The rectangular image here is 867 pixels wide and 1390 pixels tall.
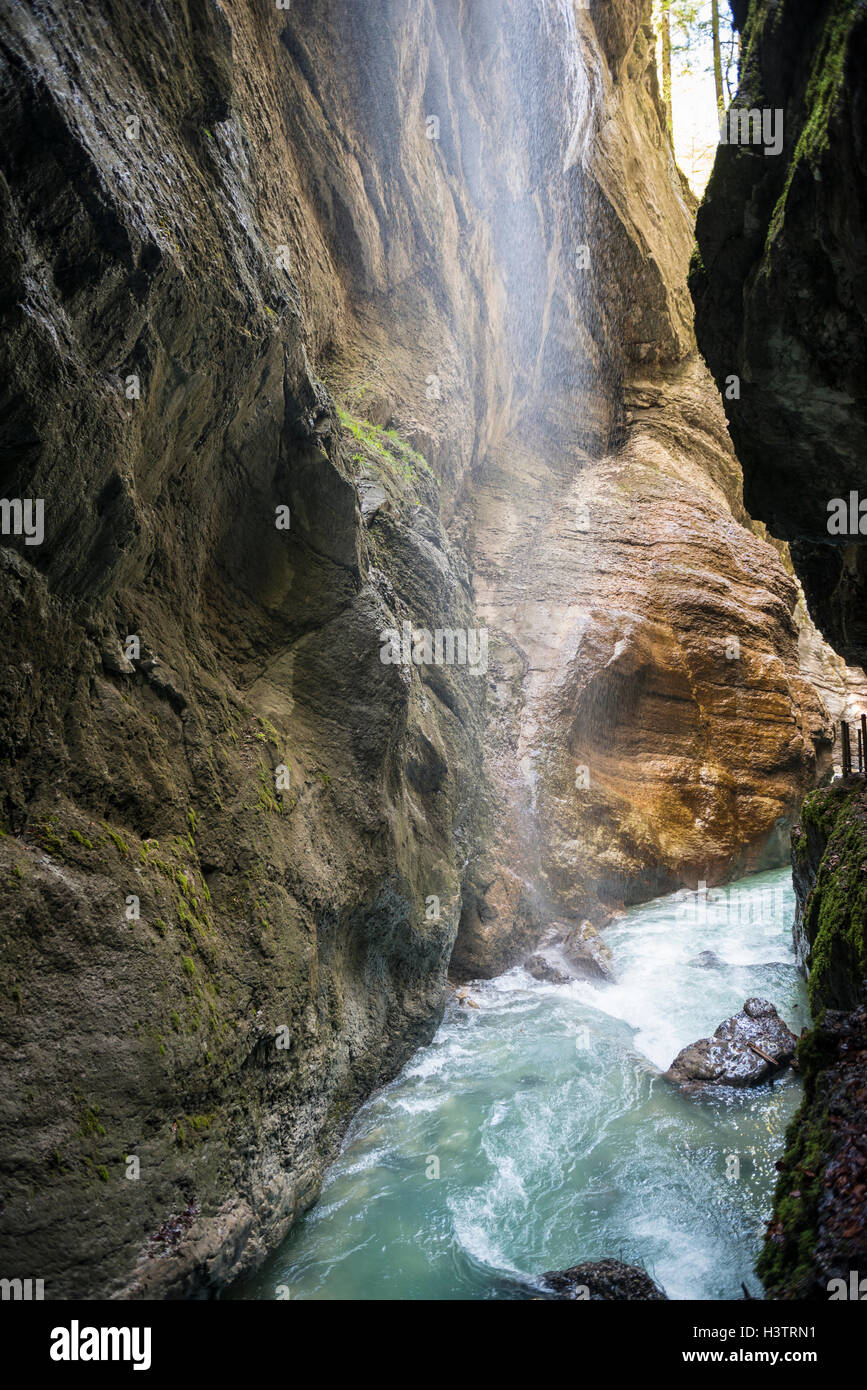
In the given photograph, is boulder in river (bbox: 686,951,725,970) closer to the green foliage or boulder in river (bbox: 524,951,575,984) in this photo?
boulder in river (bbox: 524,951,575,984)

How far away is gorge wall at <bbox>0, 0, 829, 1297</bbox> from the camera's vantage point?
4246 mm

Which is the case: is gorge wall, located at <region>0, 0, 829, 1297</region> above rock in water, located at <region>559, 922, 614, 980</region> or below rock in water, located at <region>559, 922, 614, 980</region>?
above

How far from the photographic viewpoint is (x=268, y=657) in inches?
289

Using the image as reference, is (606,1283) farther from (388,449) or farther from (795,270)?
(388,449)

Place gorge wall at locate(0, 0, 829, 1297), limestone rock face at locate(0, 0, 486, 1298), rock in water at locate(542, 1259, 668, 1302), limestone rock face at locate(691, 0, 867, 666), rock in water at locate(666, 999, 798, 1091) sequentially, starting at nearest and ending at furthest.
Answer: limestone rock face at locate(691, 0, 867, 666) < limestone rock face at locate(0, 0, 486, 1298) < gorge wall at locate(0, 0, 829, 1297) < rock in water at locate(542, 1259, 668, 1302) < rock in water at locate(666, 999, 798, 1091)

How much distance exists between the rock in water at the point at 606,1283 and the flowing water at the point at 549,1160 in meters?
0.21

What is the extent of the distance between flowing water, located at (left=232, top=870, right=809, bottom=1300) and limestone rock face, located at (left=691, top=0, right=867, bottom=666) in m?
4.76

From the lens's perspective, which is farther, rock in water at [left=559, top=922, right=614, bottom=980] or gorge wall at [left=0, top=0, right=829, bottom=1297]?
rock in water at [left=559, top=922, right=614, bottom=980]

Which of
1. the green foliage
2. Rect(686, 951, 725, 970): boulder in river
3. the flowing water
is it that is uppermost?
the green foliage

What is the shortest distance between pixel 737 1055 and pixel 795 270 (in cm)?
667

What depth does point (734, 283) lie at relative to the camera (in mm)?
4996

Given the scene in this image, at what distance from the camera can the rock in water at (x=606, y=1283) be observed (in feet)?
15.8

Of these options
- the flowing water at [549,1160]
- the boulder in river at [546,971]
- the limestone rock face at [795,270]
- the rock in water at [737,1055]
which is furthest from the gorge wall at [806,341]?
the boulder in river at [546,971]

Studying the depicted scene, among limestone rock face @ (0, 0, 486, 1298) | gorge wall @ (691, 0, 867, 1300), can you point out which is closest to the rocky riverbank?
gorge wall @ (691, 0, 867, 1300)
